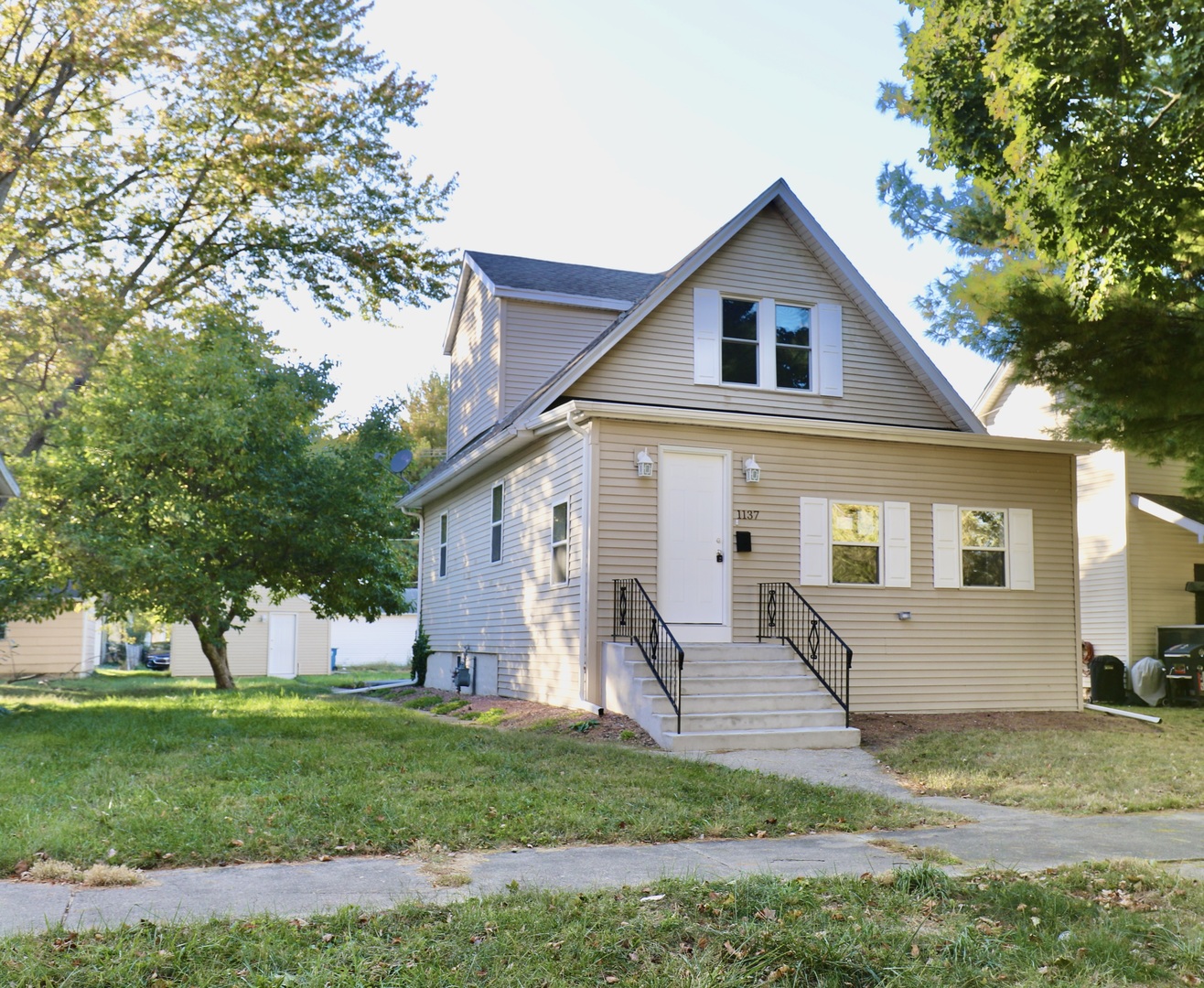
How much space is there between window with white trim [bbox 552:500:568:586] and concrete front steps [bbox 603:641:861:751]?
151 centimetres

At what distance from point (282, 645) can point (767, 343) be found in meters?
20.6

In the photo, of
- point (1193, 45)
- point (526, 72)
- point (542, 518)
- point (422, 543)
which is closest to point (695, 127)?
point (526, 72)

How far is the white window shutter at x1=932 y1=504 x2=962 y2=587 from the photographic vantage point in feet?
44.7

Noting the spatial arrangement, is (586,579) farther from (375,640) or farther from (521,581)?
(375,640)

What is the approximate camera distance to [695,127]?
15375mm

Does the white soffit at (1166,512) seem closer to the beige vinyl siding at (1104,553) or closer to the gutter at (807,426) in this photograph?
the beige vinyl siding at (1104,553)

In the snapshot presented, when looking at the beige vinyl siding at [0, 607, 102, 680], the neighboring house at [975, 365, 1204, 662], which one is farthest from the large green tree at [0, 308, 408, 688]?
the neighboring house at [975, 365, 1204, 662]

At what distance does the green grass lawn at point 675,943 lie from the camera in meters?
3.49

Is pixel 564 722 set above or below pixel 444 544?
below

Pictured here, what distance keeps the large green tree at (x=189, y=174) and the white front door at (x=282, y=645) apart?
10.5 m

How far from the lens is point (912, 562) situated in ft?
44.3

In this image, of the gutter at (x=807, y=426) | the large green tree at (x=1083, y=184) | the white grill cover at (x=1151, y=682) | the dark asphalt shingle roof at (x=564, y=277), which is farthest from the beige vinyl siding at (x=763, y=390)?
the white grill cover at (x=1151, y=682)

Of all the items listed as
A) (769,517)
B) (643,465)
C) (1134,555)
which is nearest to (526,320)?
(643,465)

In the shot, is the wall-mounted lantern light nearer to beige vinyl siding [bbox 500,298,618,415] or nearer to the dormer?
the dormer
